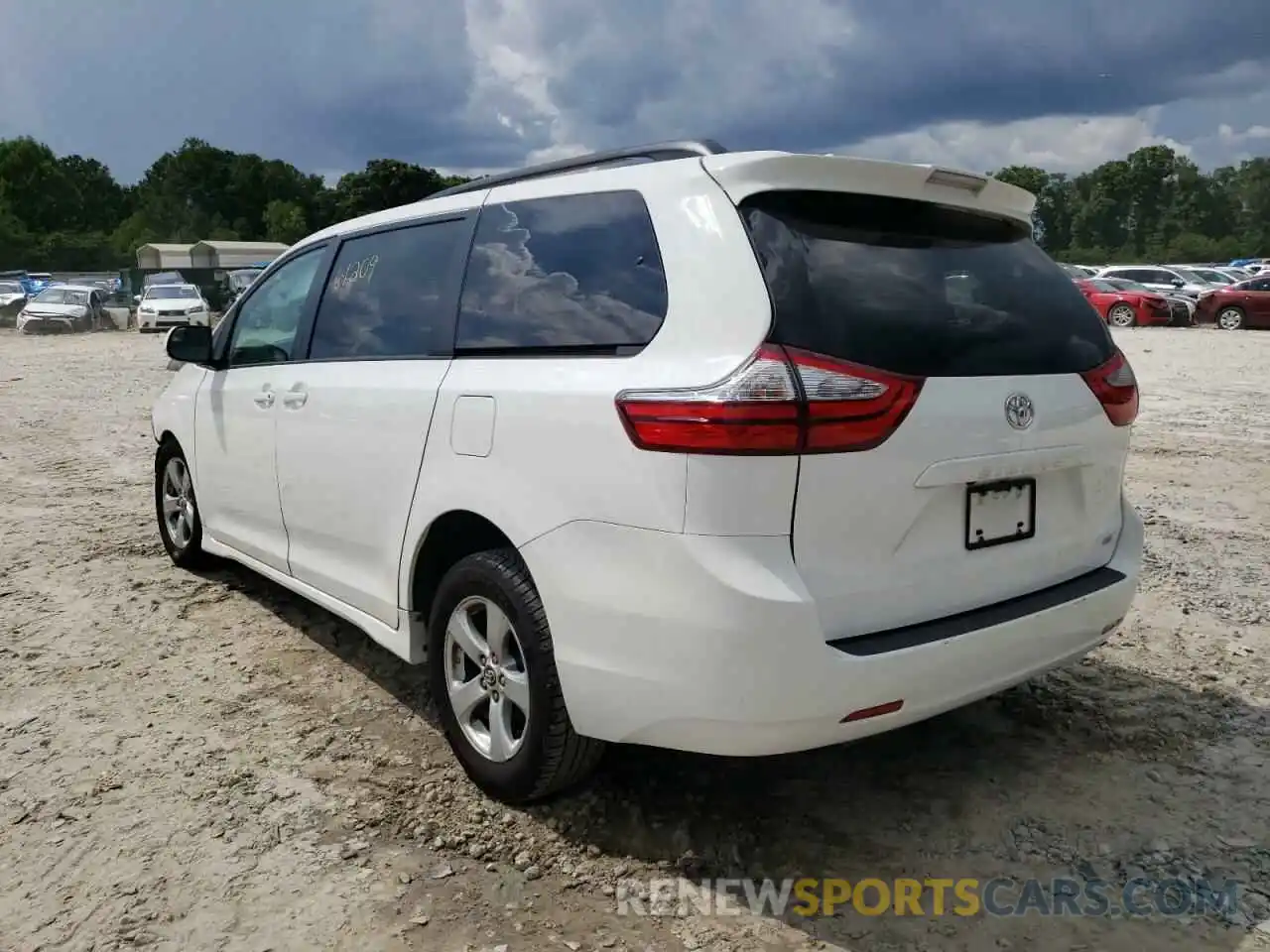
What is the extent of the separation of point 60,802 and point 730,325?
8.48 ft

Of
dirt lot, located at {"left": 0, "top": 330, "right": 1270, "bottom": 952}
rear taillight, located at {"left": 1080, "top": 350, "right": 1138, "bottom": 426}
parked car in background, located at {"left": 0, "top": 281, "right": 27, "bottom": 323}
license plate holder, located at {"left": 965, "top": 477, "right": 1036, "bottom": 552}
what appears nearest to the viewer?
dirt lot, located at {"left": 0, "top": 330, "right": 1270, "bottom": 952}

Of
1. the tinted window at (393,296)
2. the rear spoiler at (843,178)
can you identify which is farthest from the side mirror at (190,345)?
the rear spoiler at (843,178)

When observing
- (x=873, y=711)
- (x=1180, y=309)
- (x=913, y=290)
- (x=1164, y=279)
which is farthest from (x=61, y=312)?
(x=1164, y=279)

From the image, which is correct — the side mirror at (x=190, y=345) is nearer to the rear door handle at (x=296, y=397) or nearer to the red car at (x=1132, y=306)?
the rear door handle at (x=296, y=397)

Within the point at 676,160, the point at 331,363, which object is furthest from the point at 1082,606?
the point at 331,363

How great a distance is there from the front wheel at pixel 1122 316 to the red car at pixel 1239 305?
1790 millimetres

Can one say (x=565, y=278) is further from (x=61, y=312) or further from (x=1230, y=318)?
(x=61, y=312)

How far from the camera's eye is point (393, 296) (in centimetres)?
372

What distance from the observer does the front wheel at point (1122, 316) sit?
91.7 ft

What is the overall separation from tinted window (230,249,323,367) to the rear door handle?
21cm

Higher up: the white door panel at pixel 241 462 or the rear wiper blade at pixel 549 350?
the rear wiper blade at pixel 549 350

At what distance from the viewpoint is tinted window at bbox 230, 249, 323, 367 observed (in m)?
4.32

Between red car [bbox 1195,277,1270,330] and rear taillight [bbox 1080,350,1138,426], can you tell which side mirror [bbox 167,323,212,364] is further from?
red car [bbox 1195,277,1270,330]

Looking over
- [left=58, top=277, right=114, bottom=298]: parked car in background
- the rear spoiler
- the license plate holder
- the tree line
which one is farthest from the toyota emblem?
the tree line
